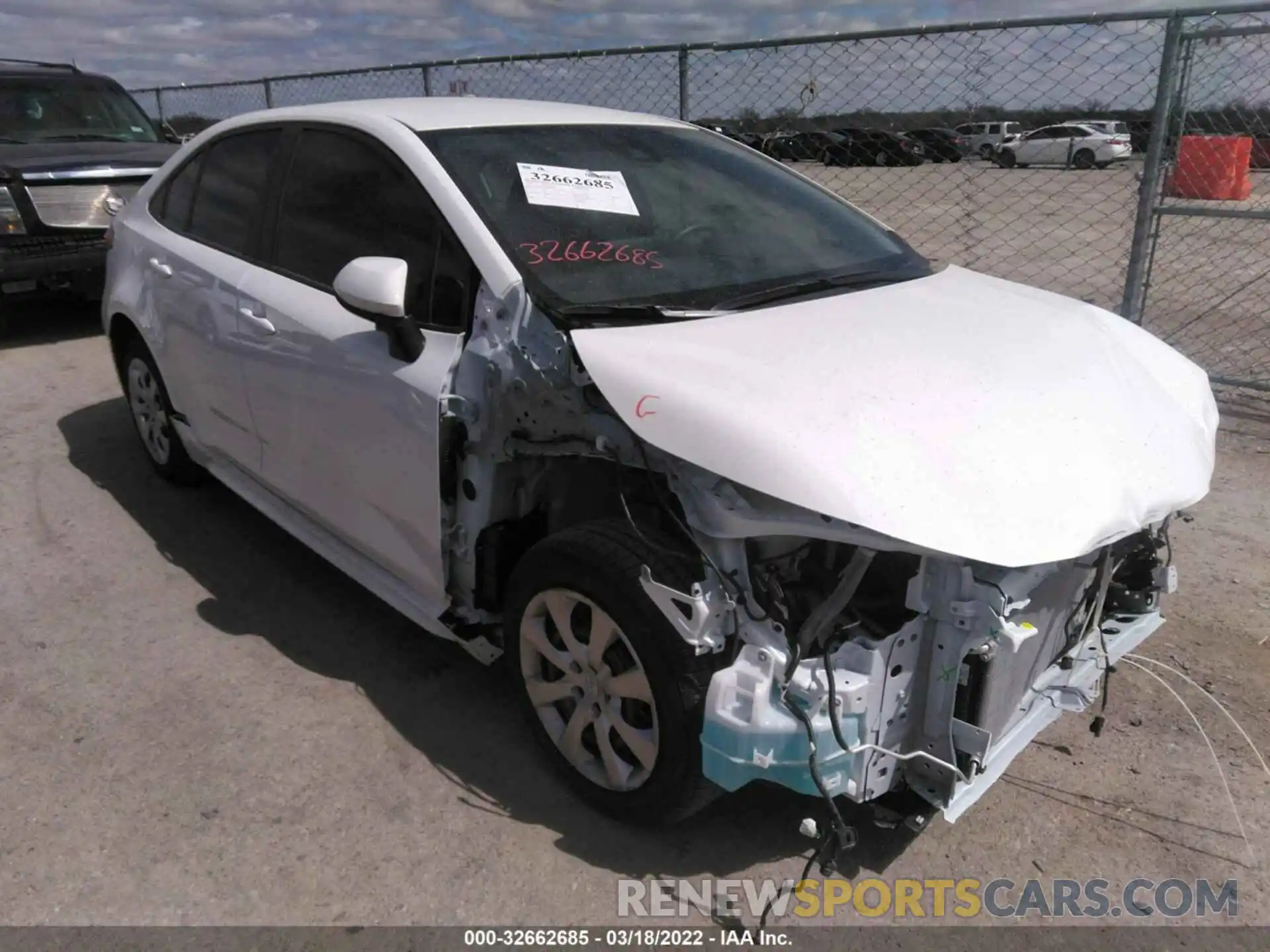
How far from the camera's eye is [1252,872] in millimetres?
2523

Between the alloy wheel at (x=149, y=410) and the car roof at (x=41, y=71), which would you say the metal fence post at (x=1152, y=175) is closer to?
the alloy wheel at (x=149, y=410)

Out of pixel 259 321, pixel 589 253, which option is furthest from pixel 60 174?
pixel 589 253

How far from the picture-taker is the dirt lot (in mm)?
2496

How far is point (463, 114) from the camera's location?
3.37 meters

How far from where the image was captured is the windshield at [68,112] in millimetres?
8430

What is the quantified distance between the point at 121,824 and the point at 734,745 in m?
1.72

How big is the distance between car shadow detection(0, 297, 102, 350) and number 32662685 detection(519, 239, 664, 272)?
21.1ft

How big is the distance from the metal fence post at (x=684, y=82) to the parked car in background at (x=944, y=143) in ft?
5.28

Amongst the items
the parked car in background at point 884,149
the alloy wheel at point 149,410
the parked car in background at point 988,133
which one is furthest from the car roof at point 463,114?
the parked car in background at point 884,149

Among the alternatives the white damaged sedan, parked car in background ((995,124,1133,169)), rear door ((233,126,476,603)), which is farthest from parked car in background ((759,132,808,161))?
rear door ((233,126,476,603))

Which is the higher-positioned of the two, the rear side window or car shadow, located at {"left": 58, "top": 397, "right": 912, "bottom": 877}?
the rear side window

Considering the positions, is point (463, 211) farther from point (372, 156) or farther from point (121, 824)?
point (121, 824)

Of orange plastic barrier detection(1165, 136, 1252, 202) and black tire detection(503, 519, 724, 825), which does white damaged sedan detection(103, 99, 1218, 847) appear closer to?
Answer: black tire detection(503, 519, 724, 825)

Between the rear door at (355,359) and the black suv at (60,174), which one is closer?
the rear door at (355,359)
